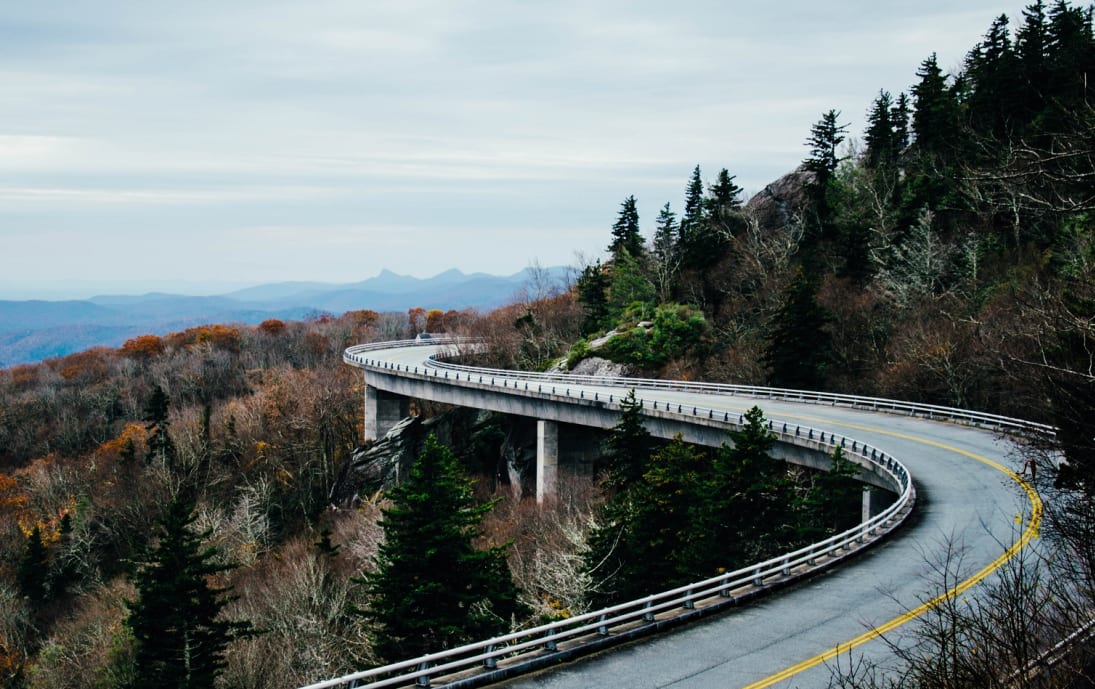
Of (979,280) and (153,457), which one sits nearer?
(979,280)

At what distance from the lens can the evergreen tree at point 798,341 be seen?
53000 mm

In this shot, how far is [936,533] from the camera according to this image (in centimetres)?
2442

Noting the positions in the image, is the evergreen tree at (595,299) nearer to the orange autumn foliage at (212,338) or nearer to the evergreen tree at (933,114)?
the evergreen tree at (933,114)

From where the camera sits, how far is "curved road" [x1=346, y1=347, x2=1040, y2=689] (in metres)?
14.8

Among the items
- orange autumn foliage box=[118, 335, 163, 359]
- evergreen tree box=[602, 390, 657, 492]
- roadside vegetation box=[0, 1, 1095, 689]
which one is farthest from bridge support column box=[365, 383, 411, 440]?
orange autumn foliage box=[118, 335, 163, 359]

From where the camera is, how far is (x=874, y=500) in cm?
3378

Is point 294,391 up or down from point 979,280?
down

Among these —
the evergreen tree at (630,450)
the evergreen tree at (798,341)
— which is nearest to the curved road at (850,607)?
the evergreen tree at (630,450)

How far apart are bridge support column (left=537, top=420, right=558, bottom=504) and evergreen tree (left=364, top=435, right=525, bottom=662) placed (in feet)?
95.9

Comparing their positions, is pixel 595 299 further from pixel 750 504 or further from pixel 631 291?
pixel 750 504

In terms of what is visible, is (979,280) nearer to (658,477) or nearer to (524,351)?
(658,477)

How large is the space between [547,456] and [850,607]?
36.6 metres

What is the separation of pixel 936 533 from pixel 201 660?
78.3 ft

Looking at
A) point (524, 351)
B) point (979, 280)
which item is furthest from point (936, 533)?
point (524, 351)
